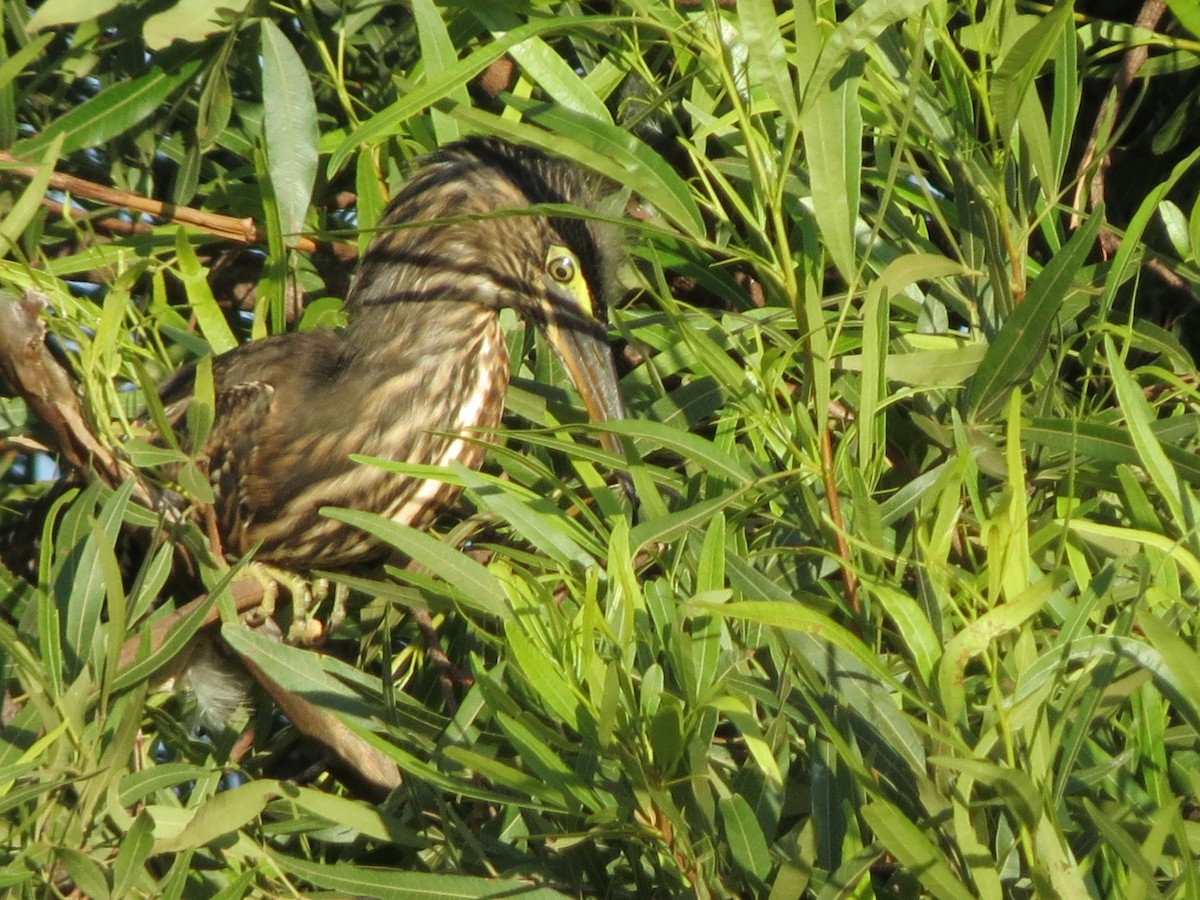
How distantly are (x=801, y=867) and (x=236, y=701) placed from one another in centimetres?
129

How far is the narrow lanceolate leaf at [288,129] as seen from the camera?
2.24m

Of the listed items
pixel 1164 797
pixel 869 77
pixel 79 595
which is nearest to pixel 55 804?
pixel 79 595

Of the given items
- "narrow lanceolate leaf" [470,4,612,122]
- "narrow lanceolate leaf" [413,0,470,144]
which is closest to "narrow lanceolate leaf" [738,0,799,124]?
"narrow lanceolate leaf" [470,4,612,122]

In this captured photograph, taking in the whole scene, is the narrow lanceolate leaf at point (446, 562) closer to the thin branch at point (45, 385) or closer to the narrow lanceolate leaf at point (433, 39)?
the thin branch at point (45, 385)

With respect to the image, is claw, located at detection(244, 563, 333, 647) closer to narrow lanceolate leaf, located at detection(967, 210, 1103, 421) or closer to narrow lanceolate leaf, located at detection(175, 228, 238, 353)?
narrow lanceolate leaf, located at detection(175, 228, 238, 353)

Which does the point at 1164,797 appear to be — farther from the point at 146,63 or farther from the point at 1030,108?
the point at 146,63

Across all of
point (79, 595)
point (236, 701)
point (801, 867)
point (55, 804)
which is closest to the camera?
point (801, 867)

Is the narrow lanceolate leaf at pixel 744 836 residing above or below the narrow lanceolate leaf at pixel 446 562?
below

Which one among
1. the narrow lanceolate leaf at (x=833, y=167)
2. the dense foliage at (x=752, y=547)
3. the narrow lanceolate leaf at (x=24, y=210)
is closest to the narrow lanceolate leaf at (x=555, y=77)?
the dense foliage at (x=752, y=547)

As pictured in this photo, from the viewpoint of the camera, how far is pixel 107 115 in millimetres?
2332

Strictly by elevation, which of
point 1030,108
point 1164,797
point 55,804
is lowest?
point 55,804

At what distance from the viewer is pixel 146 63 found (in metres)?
2.39

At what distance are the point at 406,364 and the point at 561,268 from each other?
357 millimetres

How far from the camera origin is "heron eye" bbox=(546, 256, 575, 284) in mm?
3002
